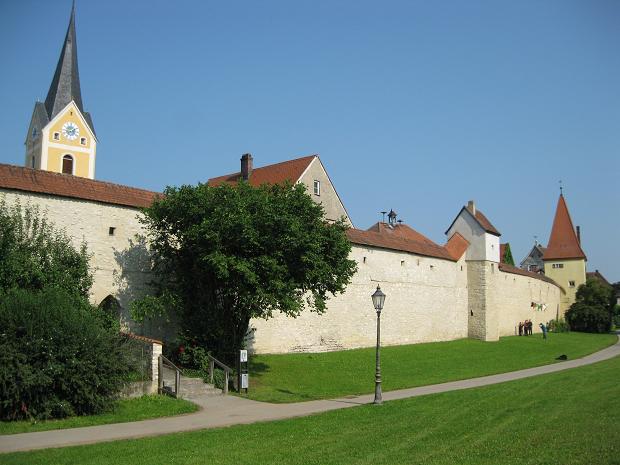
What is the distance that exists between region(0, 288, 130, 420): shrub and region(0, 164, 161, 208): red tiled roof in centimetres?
524

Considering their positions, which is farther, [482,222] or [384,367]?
[482,222]

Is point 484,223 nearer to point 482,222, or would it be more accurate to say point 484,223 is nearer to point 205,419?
point 482,222

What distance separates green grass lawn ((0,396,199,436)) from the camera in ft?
43.0

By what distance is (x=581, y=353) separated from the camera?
1416 inches

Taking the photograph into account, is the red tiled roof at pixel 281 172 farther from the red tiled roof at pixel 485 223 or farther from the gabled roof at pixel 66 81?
the gabled roof at pixel 66 81

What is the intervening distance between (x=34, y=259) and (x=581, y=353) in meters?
31.2

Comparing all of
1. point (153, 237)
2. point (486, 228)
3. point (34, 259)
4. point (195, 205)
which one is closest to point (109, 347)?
point (34, 259)

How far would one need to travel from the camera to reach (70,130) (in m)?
54.2

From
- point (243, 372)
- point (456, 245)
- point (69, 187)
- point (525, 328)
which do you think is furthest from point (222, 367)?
point (525, 328)

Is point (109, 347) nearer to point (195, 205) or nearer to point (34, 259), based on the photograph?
point (34, 259)

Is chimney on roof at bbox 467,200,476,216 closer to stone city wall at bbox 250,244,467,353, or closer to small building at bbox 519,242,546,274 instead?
stone city wall at bbox 250,244,467,353

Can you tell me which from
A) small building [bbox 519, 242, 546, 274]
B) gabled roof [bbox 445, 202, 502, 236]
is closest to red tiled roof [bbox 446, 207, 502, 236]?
gabled roof [bbox 445, 202, 502, 236]

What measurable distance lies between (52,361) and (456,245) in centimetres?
3343

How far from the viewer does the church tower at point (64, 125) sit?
5297 cm
